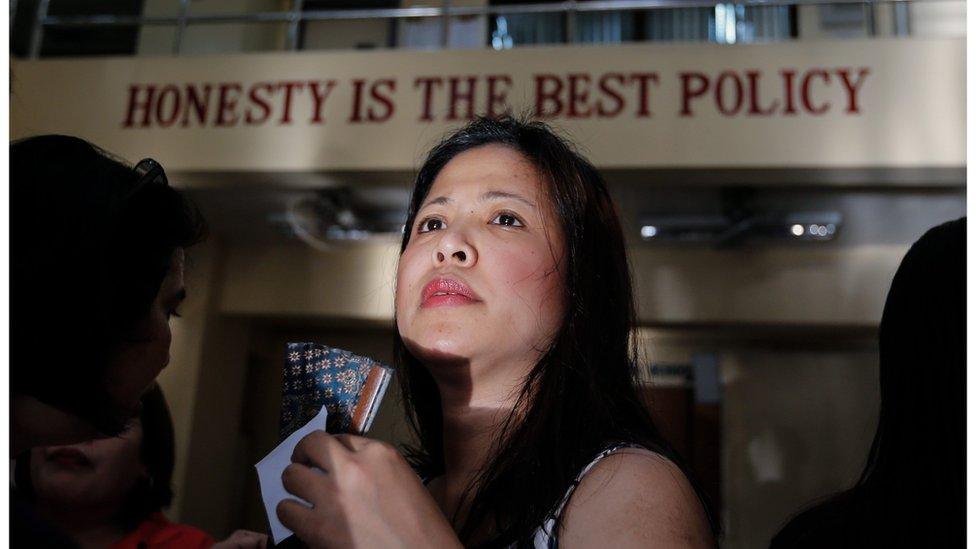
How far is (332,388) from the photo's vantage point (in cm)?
75

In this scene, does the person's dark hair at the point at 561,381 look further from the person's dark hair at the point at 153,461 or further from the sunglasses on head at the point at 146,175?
the person's dark hair at the point at 153,461

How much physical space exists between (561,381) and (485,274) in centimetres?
13

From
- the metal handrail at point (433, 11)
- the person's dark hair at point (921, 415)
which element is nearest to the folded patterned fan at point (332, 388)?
the person's dark hair at point (921, 415)

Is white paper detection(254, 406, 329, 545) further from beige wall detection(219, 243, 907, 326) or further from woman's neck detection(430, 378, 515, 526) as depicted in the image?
beige wall detection(219, 243, 907, 326)

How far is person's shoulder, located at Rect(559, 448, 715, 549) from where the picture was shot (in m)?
0.68

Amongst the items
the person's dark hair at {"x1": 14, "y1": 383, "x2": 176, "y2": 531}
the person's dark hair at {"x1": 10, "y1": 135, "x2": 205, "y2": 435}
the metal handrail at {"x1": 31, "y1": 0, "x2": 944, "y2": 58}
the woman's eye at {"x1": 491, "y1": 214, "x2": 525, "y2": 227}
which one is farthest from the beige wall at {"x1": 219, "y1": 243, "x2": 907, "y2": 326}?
the person's dark hair at {"x1": 10, "y1": 135, "x2": 205, "y2": 435}

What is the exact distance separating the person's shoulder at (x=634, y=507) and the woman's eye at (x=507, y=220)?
11.1 inches

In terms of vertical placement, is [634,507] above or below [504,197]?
below

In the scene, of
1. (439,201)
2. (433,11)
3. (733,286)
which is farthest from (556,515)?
(733,286)

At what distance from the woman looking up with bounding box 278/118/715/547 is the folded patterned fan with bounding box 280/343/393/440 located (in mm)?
52

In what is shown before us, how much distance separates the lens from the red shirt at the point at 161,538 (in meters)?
1.29

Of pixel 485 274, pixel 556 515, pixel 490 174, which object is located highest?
pixel 490 174

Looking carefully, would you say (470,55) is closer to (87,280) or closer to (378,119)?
(378,119)

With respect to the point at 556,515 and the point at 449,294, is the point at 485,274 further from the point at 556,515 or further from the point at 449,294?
the point at 556,515
